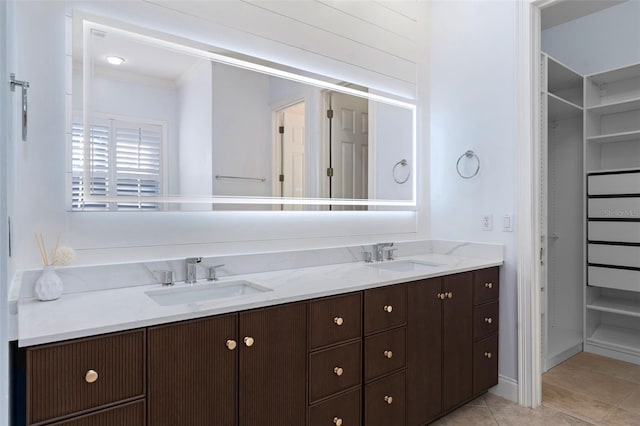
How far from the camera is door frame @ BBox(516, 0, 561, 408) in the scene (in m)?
2.45

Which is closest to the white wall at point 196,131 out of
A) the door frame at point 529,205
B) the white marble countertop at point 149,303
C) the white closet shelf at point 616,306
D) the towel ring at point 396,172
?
the white marble countertop at point 149,303

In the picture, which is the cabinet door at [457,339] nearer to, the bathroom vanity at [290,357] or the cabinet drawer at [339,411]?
the bathroom vanity at [290,357]

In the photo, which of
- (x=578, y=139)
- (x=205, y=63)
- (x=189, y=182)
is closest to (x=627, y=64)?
(x=578, y=139)

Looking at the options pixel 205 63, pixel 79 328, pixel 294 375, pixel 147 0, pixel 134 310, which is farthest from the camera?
pixel 205 63

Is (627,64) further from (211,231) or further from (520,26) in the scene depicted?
(211,231)

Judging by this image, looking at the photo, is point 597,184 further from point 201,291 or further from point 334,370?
point 201,291

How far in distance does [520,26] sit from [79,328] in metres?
2.81

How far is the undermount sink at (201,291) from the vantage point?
166cm

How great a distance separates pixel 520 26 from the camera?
2.49 metres

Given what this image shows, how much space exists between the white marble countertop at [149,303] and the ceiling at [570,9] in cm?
224

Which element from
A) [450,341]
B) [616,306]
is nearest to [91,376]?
[450,341]

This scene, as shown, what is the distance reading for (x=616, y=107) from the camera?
3219 mm

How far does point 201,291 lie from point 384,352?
91 cm

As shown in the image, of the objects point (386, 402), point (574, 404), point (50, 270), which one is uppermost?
point (50, 270)
